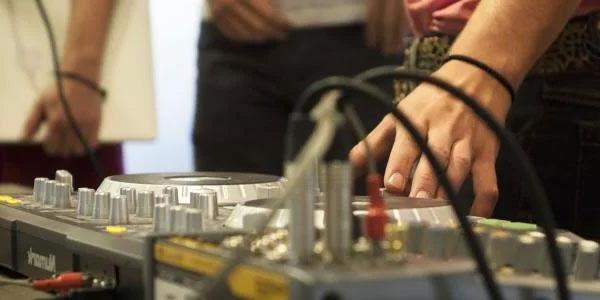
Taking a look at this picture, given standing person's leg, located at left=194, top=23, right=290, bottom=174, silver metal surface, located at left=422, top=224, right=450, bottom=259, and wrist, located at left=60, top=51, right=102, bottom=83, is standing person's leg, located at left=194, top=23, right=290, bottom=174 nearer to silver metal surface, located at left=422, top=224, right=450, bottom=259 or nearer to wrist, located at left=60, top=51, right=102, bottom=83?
wrist, located at left=60, top=51, right=102, bottom=83

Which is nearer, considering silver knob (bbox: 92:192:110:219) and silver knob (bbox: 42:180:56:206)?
silver knob (bbox: 92:192:110:219)

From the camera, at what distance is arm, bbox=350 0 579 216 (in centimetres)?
99

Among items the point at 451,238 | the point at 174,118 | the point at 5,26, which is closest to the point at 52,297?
the point at 451,238

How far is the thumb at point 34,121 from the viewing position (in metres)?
1.86

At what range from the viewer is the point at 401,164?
98 centimetres

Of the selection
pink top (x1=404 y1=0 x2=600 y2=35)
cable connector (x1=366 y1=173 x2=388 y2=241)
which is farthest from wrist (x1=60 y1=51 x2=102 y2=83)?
cable connector (x1=366 y1=173 x2=388 y2=241)

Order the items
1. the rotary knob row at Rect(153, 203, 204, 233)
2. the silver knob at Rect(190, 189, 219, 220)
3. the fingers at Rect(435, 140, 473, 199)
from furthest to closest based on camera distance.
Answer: the fingers at Rect(435, 140, 473, 199) < the silver knob at Rect(190, 189, 219, 220) < the rotary knob row at Rect(153, 203, 204, 233)

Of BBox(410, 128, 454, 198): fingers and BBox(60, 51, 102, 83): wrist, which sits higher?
BBox(60, 51, 102, 83): wrist

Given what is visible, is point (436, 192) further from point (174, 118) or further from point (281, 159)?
point (174, 118)

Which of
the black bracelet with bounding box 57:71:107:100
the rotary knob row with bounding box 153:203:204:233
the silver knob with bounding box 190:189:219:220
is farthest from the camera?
the black bracelet with bounding box 57:71:107:100

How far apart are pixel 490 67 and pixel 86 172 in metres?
1.12

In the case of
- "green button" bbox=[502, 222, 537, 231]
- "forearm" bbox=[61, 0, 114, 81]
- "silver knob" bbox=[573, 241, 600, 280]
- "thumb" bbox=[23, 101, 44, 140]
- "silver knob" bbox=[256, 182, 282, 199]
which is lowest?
"silver knob" bbox=[573, 241, 600, 280]

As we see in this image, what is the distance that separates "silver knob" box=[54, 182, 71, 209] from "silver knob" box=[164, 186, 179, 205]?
0.12 metres

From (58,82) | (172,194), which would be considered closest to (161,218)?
(172,194)
